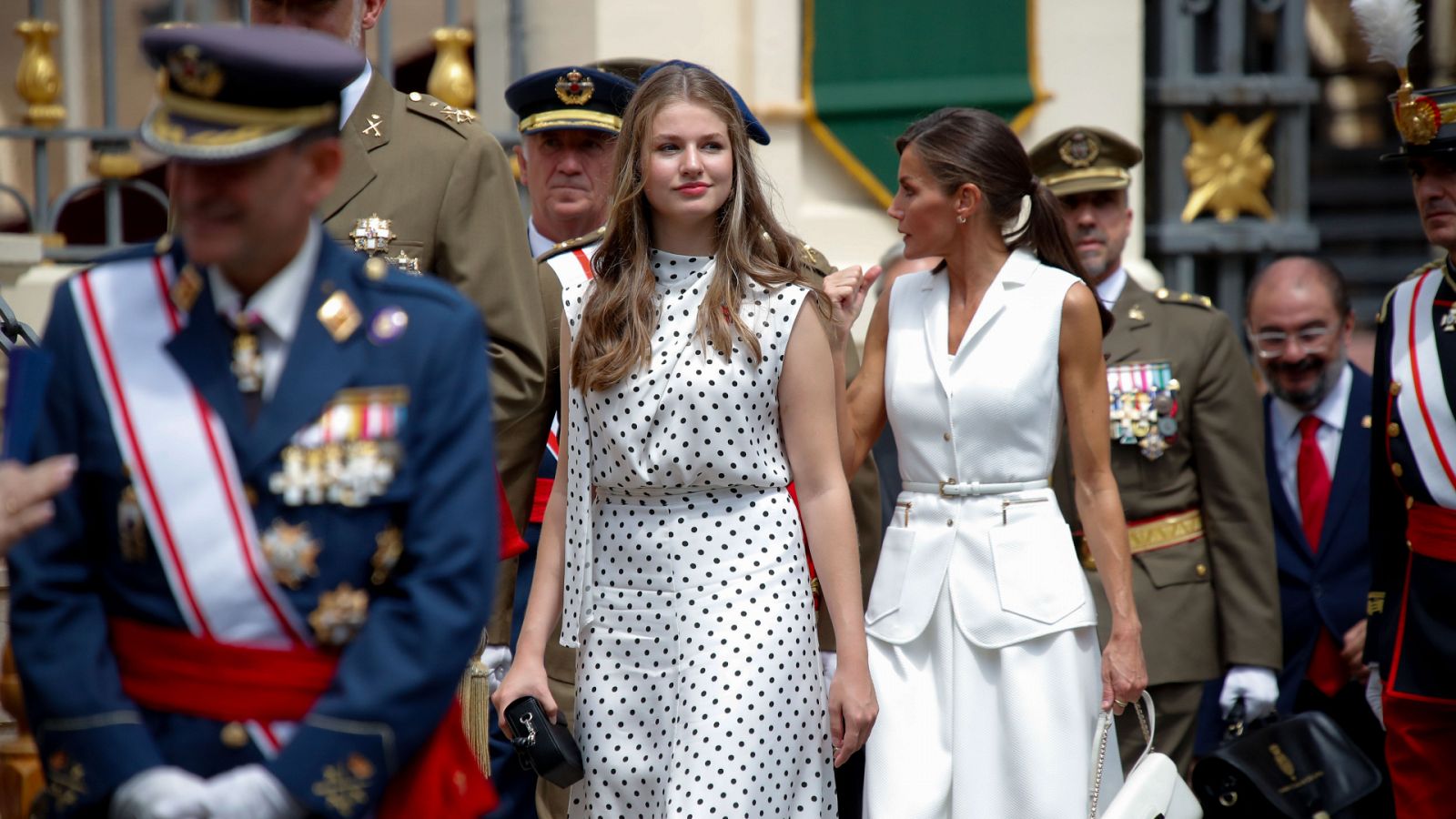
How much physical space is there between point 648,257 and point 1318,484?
9.56 feet

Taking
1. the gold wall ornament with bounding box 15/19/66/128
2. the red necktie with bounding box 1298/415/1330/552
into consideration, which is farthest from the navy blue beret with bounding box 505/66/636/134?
the red necktie with bounding box 1298/415/1330/552

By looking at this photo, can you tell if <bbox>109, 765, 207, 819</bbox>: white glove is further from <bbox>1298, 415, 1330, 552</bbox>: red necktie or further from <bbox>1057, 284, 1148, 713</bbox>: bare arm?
<bbox>1298, 415, 1330, 552</bbox>: red necktie

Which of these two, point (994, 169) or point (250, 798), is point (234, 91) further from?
point (994, 169)

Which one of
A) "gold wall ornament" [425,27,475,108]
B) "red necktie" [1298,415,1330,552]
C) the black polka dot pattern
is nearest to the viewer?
the black polka dot pattern

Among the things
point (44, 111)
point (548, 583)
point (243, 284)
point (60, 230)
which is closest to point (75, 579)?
point (243, 284)

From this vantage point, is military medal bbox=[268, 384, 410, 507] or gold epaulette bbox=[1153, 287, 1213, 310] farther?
gold epaulette bbox=[1153, 287, 1213, 310]

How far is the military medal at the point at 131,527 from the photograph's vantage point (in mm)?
2150

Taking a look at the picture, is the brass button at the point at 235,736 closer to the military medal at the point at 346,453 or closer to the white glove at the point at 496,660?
the military medal at the point at 346,453

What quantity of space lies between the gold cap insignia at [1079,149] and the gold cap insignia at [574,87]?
161 cm

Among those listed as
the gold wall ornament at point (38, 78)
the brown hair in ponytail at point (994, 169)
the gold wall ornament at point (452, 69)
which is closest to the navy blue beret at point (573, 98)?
the brown hair in ponytail at point (994, 169)

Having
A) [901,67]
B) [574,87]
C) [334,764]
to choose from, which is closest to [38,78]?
[574,87]

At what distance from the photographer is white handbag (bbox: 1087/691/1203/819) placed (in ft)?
12.7

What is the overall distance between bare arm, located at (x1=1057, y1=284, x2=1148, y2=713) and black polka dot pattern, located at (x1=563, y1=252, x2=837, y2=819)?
2.68 ft

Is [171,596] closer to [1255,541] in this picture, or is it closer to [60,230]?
[1255,541]
